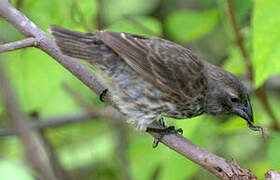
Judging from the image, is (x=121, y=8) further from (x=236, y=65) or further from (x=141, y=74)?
(x=141, y=74)

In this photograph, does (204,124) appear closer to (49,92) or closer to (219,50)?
(49,92)

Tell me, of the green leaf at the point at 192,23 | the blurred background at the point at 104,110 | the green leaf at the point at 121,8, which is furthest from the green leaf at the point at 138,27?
the green leaf at the point at 121,8

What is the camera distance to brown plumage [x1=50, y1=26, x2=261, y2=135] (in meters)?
3.69

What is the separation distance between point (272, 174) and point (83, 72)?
1.34 m

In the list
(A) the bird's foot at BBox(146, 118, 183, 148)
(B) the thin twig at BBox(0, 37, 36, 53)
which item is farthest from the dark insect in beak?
(B) the thin twig at BBox(0, 37, 36, 53)

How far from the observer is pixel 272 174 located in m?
2.67

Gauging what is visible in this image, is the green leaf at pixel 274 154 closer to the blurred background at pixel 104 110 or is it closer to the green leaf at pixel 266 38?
the blurred background at pixel 104 110

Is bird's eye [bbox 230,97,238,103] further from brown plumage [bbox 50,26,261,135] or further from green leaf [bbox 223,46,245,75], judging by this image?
green leaf [bbox 223,46,245,75]

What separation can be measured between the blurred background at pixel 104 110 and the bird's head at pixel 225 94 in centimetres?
10

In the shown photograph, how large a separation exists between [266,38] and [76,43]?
1303mm

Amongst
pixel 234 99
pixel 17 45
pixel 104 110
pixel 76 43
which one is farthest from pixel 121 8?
pixel 17 45

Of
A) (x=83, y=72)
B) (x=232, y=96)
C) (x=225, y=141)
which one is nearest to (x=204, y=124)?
(x=232, y=96)

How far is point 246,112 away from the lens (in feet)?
12.7

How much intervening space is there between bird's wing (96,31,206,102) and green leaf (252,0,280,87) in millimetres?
846
